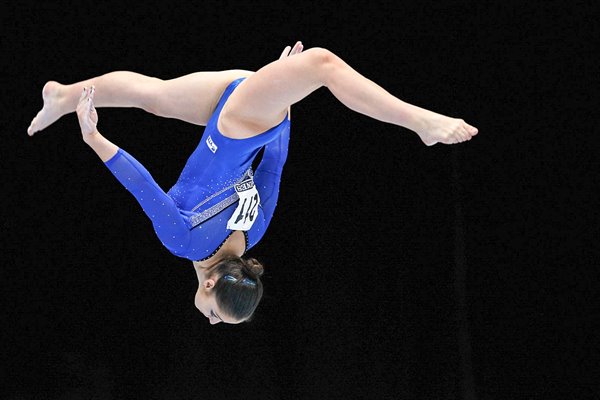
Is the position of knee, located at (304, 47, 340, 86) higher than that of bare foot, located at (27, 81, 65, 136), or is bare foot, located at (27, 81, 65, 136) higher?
bare foot, located at (27, 81, 65, 136)

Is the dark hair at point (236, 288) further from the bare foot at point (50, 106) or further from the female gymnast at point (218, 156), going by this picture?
the bare foot at point (50, 106)

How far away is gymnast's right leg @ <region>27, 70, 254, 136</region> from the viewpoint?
8.30 ft

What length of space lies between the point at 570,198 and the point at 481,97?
47 cm

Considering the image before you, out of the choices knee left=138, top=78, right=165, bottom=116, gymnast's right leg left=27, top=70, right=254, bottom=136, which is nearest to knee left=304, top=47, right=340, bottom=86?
gymnast's right leg left=27, top=70, right=254, bottom=136

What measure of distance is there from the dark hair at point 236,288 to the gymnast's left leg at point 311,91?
364 millimetres

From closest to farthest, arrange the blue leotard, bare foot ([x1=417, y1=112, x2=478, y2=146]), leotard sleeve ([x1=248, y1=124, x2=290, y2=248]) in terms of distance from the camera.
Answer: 1. bare foot ([x1=417, y1=112, x2=478, y2=146])
2. the blue leotard
3. leotard sleeve ([x1=248, y1=124, x2=290, y2=248])

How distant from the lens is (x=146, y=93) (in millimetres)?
2533

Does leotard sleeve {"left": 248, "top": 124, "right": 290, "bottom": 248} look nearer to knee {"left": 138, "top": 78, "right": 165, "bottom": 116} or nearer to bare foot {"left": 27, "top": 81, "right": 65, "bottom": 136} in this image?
knee {"left": 138, "top": 78, "right": 165, "bottom": 116}

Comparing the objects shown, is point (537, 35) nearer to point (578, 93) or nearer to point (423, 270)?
point (578, 93)

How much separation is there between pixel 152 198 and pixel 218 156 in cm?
27

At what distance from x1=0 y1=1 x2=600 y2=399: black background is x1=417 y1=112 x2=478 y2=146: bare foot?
3.99 feet

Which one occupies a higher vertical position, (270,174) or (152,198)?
(270,174)

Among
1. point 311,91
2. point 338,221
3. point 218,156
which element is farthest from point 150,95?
point 338,221

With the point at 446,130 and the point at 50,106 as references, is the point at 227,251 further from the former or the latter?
the point at 446,130
